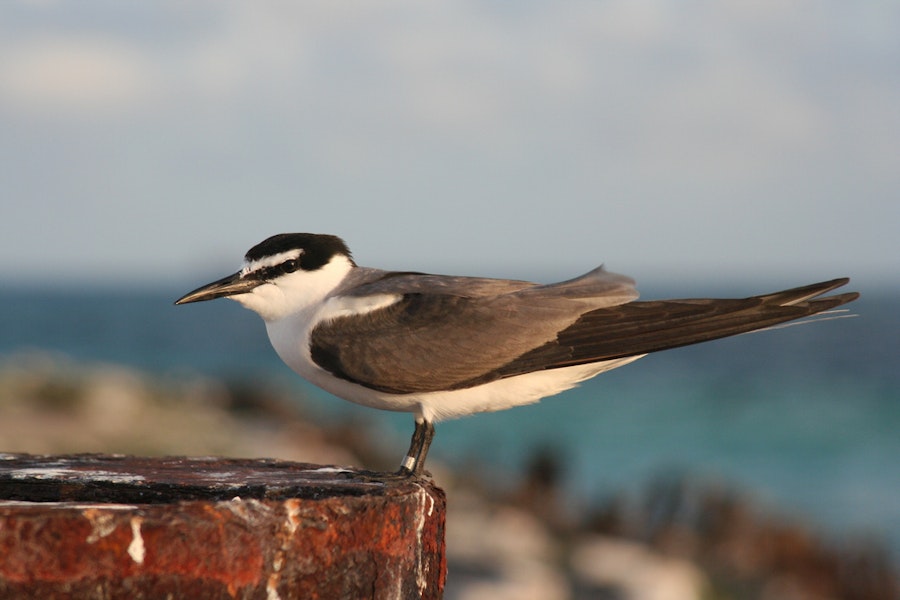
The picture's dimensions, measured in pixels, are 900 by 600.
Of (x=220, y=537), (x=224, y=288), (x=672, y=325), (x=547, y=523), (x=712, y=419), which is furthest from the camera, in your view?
(x=712, y=419)

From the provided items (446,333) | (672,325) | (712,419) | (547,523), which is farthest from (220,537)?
(712,419)

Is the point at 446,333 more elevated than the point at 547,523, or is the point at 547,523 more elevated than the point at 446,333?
the point at 446,333

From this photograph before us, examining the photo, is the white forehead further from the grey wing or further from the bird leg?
the bird leg

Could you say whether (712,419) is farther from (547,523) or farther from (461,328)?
(461,328)

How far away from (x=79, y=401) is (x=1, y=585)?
575 inches

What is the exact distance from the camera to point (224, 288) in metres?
5.82

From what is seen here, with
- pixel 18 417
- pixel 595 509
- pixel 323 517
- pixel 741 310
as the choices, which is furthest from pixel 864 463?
pixel 323 517

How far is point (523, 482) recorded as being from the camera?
1784cm

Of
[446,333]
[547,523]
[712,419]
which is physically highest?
[446,333]

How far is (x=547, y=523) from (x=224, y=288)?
1180cm

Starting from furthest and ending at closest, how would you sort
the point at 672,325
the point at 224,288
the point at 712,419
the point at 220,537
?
the point at 712,419 < the point at 224,288 < the point at 672,325 < the point at 220,537

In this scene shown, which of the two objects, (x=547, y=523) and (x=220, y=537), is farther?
(x=547, y=523)

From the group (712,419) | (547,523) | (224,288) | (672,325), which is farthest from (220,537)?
(712,419)

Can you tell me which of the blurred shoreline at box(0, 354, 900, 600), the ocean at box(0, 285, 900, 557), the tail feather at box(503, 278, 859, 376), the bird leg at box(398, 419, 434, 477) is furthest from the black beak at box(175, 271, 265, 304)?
the ocean at box(0, 285, 900, 557)
